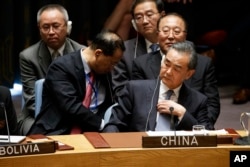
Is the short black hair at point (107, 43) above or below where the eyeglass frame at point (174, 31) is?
below

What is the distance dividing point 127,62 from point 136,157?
1.59m

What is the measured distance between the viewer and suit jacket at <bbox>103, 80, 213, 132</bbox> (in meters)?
3.62

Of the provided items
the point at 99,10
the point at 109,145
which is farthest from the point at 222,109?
the point at 109,145

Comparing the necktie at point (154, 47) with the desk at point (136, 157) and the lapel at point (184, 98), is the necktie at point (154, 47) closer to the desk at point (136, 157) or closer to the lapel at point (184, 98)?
the lapel at point (184, 98)

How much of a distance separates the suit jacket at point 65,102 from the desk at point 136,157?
0.82 meters

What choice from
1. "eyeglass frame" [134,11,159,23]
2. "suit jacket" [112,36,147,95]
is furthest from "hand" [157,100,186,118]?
"eyeglass frame" [134,11,159,23]

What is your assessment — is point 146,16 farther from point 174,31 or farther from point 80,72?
point 80,72

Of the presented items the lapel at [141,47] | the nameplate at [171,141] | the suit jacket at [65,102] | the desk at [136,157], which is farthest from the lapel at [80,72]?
the nameplate at [171,141]

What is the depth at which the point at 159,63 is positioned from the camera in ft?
13.9

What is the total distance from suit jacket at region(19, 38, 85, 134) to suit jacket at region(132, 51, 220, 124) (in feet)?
1.95

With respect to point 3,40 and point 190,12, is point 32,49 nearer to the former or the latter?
point 3,40

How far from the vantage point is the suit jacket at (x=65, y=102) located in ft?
12.9

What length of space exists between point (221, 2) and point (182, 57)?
13.1ft

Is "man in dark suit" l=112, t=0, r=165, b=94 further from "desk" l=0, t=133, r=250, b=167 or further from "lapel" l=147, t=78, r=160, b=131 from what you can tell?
"desk" l=0, t=133, r=250, b=167
